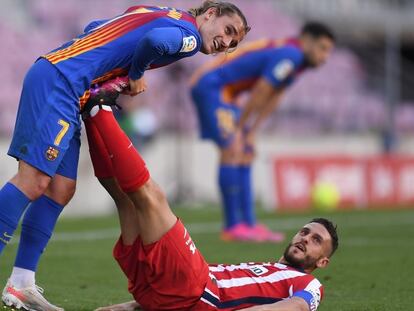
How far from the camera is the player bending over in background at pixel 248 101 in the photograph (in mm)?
10609

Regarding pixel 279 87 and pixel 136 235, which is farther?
pixel 279 87

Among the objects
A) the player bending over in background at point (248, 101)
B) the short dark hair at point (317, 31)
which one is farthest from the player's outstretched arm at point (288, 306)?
the short dark hair at point (317, 31)

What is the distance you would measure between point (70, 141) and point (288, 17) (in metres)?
20.0

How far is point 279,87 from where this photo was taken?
11.0 m

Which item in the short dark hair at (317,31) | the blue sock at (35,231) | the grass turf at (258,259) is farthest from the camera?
the short dark hair at (317,31)

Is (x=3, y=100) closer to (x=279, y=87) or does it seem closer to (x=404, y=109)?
(x=279, y=87)

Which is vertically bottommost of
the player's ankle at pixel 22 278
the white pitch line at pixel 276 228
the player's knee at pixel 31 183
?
the white pitch line at pixel 276 228

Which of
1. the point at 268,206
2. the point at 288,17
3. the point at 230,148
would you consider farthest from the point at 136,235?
the point at 288,17

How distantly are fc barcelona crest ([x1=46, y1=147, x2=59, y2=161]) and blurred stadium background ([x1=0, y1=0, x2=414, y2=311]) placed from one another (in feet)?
3.73

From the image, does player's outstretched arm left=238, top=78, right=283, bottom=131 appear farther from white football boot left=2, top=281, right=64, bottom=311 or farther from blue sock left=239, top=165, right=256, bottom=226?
white football boot left=2, top=281, right=64, bottom=311

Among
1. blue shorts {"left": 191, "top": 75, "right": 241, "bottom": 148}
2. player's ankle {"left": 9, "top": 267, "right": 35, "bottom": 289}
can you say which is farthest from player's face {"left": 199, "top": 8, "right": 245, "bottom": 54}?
blue shorts {"left": 191, "top": 75, "right": 241, "bottom": 148}

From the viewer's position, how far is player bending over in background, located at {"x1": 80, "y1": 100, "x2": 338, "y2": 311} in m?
5.00

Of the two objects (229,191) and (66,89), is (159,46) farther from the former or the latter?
(229,191)

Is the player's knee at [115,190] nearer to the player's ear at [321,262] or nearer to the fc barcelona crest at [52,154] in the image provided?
the fc barcelona crest at [52,154]
